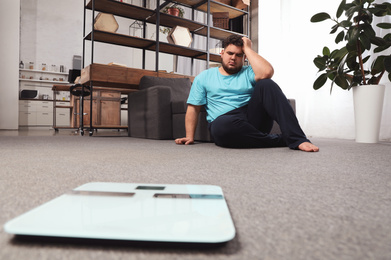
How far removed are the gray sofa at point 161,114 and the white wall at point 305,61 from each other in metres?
0.98

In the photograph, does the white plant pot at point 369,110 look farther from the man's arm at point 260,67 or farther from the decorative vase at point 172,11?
the decorative vase at point 172,11

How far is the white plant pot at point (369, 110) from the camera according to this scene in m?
2.43

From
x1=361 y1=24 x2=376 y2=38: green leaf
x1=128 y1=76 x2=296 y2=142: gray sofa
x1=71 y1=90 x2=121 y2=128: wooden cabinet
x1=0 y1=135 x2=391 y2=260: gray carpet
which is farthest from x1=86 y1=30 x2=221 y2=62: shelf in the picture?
x1=0 y1=135 x2=391 y2=260: gray carpet

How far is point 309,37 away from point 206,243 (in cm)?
393

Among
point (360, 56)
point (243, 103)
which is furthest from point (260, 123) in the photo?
point (360, 56)

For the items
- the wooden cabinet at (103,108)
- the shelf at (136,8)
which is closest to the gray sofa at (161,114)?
the shelf at (136,8)

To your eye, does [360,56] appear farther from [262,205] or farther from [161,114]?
[262,205]

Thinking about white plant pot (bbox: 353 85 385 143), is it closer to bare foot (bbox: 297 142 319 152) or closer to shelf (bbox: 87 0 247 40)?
bare foot (bbox: 297 142 319 152)

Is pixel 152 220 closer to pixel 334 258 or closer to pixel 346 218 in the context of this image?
pixel 334 258

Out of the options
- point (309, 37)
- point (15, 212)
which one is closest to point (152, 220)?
point (15, 212)

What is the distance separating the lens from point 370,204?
54cm

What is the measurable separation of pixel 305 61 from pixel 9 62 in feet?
18.8

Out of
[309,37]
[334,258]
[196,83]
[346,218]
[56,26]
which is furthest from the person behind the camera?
[56,26]

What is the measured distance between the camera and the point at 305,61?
148 inches
